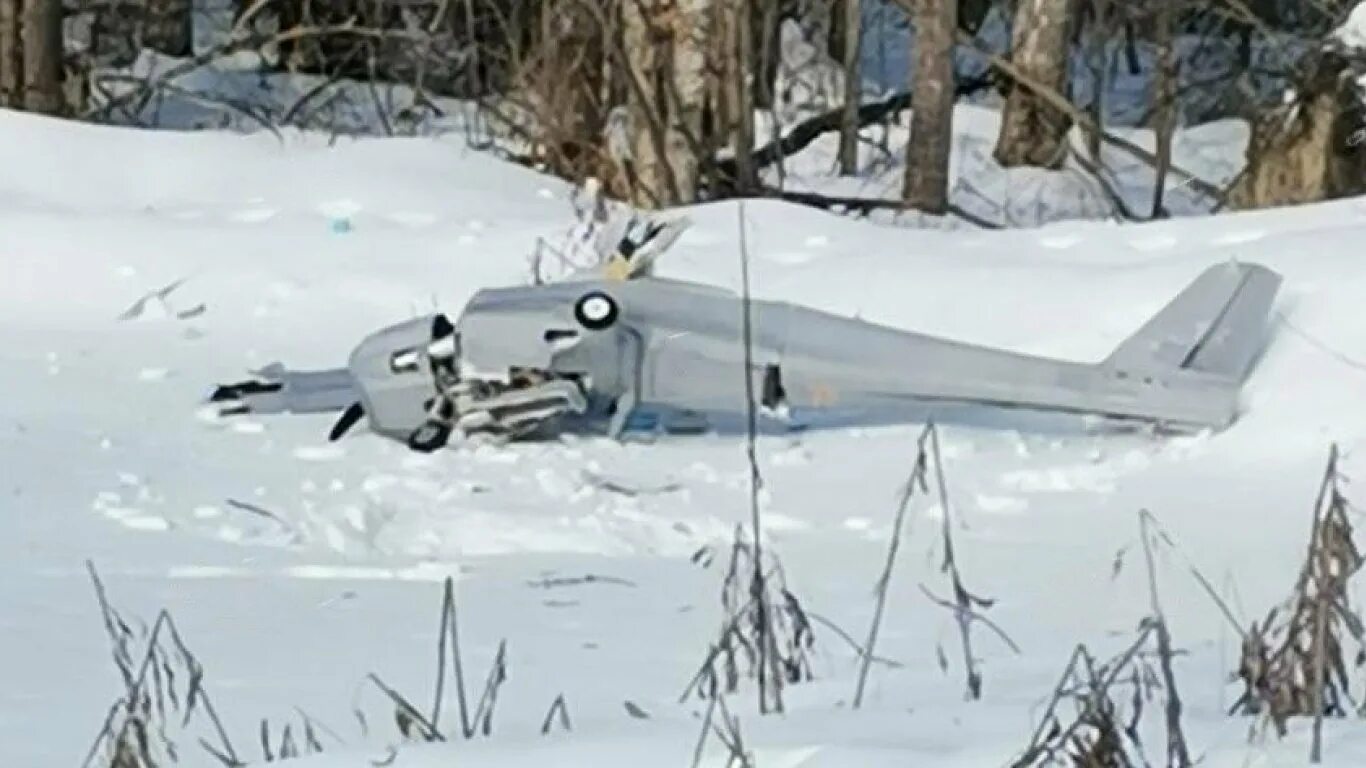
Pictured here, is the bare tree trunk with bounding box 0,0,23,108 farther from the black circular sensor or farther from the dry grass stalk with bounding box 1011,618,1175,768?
the dry grass stalk with bounding box 1011,618,1175,768

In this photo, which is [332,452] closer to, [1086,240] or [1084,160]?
[1086,240]

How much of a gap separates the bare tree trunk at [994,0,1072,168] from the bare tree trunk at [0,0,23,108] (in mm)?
5085

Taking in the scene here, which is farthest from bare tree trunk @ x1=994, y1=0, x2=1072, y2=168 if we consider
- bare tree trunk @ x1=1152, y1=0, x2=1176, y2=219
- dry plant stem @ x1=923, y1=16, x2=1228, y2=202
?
bare tree trunk @ x1=1152, y1=0, x2=1176, y2=219

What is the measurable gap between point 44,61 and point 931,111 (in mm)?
4664

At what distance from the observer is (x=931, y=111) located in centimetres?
1209

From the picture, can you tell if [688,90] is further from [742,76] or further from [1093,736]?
[1093,736]

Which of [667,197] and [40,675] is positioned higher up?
[40,675]

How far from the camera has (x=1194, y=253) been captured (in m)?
8.23

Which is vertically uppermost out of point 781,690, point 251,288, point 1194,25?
point 781,690

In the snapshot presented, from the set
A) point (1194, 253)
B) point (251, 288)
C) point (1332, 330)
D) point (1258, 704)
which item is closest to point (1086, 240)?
point (1194, 253)

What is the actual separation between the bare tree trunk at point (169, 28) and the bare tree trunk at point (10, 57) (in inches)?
169

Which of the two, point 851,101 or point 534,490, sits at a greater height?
point 534,490

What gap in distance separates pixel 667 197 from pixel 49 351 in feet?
11.5

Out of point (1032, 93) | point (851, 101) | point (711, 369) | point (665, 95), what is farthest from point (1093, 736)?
point (1032, 93)
